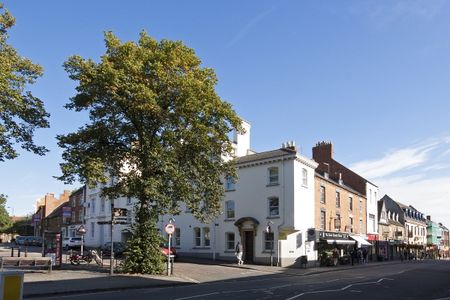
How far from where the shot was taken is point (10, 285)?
6.81m

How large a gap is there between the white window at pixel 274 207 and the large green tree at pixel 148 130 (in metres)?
12.8

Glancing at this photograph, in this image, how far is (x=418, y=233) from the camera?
88.1 metres

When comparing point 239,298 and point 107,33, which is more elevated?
point 107,33

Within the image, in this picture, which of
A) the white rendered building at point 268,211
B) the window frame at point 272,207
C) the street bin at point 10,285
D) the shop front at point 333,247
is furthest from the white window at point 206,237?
the street bin at point 10,285

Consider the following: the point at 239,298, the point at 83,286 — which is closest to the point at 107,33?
the point at 83,286

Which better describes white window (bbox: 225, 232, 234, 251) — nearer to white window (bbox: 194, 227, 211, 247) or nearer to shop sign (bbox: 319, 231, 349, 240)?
white window (bbox: 194, 227, 211, 247)

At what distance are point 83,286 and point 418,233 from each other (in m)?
81.4

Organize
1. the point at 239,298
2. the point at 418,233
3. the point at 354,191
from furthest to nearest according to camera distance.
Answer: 1. the point at 418,233
2. the point at 354,191
3. the point at 239,298

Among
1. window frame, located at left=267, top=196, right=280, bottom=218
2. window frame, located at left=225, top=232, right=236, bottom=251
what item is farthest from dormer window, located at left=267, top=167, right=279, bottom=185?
window frame, located at left=225, top=232, right=236, bottom=251

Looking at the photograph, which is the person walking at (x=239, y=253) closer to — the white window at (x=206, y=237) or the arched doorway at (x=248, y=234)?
the arched doorway at (x=248, y=234)

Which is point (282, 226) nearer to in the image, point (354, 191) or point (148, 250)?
point (148, 250)

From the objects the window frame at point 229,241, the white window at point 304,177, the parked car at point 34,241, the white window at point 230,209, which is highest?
the white window at point 304,177

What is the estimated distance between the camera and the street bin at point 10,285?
22.1 feet

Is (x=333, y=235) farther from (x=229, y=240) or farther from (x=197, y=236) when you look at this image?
(x=197, y=236)
